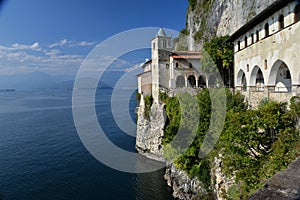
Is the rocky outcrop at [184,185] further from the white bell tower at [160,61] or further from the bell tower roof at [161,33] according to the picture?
the bell tower roof at [161,33]

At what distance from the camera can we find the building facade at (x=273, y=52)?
45.5 ft

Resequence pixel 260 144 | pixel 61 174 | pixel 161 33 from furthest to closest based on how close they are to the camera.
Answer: pixel 161 33, pixel 61 174, pixel 260 144

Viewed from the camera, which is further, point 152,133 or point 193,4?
point 193,4

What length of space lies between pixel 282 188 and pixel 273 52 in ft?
46.5

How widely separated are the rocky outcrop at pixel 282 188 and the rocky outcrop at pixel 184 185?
46.9ft

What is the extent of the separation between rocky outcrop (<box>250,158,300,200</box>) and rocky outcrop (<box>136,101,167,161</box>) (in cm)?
2348

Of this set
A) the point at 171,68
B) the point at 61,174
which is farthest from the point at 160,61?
the point at 61,174

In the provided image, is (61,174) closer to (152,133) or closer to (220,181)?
(152,133)

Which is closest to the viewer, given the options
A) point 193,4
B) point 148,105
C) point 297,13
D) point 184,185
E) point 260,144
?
point 260,144

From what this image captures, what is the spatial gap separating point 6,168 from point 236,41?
3389 cm

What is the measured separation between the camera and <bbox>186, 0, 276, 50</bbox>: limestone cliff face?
2692 centimetres

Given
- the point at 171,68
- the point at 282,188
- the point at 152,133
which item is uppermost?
the point at 171,68

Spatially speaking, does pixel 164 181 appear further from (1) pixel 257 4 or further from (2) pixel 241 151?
(1) pixel 257 4

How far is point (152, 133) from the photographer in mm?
31906
